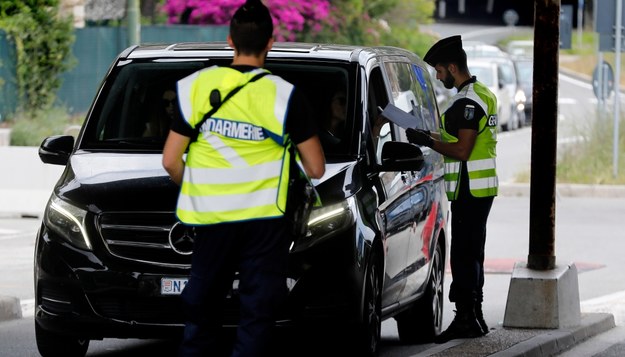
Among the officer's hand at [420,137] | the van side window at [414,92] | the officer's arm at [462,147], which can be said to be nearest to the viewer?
the officer's hand at [420,137]

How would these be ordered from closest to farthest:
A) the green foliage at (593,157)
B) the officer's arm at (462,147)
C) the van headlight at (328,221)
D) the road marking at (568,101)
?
the van headlight at (328,221)
the officer's arm at (462,147)
the green foliage at (593,157)
the road marking at (568,101)

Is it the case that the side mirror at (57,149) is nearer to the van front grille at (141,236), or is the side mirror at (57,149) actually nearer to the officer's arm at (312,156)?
the van front grille at (141,236)

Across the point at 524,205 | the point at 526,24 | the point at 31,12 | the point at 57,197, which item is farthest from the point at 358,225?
the point at 526,24

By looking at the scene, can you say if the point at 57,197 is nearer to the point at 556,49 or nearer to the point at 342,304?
the point at 342,304

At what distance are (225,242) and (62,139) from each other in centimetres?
322

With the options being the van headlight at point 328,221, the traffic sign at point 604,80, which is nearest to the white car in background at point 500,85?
the traffic sign at point 604,80

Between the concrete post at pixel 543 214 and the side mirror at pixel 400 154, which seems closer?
the side mirror at pixel 400 154

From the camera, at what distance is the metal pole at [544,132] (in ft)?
34.4

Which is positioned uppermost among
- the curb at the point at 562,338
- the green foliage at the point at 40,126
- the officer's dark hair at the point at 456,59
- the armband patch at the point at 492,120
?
the officer's dark hair at the point at 456,59

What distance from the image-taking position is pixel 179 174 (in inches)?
263

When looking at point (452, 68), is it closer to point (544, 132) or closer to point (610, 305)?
point (544, 132)

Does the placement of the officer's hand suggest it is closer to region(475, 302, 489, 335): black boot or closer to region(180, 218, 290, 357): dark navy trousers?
region(475, 302, 489, 335): black boot

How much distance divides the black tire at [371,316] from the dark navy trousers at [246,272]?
6.44ft

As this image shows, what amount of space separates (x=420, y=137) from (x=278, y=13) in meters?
29.1
